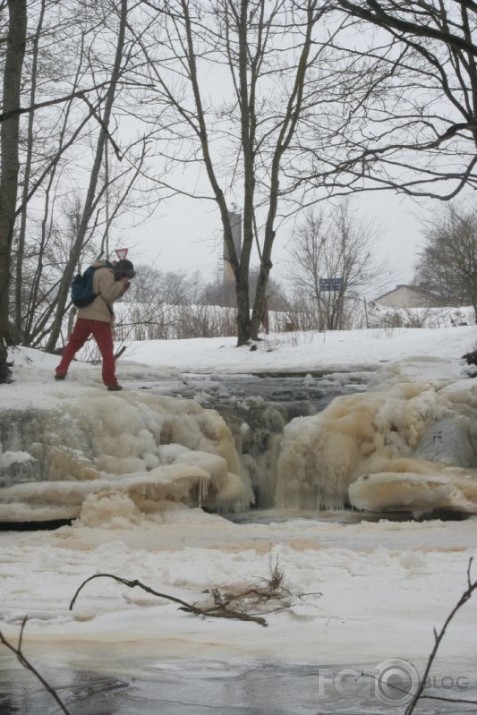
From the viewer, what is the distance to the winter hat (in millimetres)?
9102

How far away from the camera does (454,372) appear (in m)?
10.5

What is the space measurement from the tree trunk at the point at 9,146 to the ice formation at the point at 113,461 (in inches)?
58.5

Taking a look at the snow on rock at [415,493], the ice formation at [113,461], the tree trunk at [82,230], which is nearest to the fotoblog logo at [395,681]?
the ice formation at [113,461]

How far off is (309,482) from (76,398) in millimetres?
2534

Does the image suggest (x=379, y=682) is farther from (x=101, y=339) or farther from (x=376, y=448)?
(x=101, y=339)

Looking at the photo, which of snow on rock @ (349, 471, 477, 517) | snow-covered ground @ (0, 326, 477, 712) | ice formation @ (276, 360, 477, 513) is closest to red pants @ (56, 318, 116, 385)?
snow-covered ground @ (0, 326, 477, 712)

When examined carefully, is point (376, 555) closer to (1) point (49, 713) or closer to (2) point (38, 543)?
(2) point (38, 543)

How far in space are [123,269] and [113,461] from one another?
2.28m

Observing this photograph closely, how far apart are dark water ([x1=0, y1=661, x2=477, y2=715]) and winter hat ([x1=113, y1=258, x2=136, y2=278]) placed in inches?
250

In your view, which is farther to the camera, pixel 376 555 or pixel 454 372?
pixel 454 372

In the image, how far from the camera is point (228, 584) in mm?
4383

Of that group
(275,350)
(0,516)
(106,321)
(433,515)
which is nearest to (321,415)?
(433,515)

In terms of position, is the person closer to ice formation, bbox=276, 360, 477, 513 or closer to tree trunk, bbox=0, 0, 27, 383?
tree trunk, bbox=0, 0, 27, 383

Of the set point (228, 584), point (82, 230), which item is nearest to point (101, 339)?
point (228, 584)
